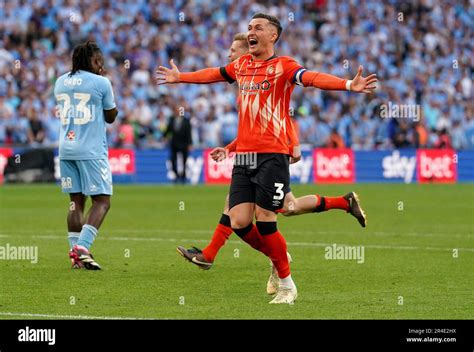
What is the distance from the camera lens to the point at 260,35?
10.9 meters

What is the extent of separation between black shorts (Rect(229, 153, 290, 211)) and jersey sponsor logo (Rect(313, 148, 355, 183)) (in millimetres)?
22126

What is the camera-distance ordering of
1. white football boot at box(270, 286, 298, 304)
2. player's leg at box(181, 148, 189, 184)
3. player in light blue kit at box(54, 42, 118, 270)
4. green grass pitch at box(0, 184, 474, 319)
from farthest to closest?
player's leg at box(181, 148, 189, 184), player in light blue kit at box(54, 42, 118, 270), white football boot at box(270, 286, 298, 304), green grass pitch at box(0, 184, 474, 319)

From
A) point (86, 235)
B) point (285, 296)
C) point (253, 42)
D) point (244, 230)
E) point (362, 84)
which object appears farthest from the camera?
point (86, 235)

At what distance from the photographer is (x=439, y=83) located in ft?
125

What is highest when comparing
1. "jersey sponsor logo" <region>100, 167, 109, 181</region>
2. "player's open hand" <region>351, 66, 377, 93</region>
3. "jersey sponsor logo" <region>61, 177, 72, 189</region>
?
"player's open hand" <region>351, 66, 377, 93</region>

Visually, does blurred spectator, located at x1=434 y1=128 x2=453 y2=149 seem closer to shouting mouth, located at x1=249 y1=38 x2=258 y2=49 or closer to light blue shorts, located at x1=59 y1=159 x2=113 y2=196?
light blue shorts, located at x1=59 y1=159 x2=113 y2=196

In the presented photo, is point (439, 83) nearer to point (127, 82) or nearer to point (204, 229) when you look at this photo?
point (127, 82)

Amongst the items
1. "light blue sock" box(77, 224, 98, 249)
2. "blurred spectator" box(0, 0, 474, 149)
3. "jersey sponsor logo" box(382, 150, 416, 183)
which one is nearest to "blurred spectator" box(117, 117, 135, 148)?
"blurred spectator" box(0, 0, 474, 149)

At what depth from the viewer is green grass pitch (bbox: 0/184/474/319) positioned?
10.3 metres
